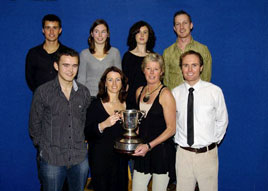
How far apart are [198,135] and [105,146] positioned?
2.98ft

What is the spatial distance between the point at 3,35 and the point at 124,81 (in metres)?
2.23

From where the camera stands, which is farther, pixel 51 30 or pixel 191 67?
pixel 51 30

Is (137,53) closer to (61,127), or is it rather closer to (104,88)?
(104,88)

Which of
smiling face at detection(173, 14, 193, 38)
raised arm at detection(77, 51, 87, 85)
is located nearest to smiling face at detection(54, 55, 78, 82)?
raised arm at detection(77, 51, 87, 85)

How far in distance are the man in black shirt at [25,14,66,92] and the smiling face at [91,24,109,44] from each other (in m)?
0.53

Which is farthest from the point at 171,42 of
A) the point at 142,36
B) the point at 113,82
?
the point at 113,82

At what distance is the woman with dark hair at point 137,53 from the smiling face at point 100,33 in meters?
0.36

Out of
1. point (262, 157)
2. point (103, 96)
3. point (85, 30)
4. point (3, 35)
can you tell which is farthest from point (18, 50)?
point (262, 157)

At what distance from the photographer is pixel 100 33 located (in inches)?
124

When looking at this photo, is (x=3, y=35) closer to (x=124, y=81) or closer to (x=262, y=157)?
(x=124, y=81)

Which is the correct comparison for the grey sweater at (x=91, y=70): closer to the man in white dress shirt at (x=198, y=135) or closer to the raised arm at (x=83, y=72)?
the raised arm at (x=83, y=72)

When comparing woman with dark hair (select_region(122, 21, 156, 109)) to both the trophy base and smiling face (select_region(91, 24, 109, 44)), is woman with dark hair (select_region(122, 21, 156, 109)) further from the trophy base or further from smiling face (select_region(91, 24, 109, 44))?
the trophy base

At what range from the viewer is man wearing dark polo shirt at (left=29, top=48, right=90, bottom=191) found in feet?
7.49

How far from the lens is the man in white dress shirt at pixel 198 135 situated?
8.12 feet
